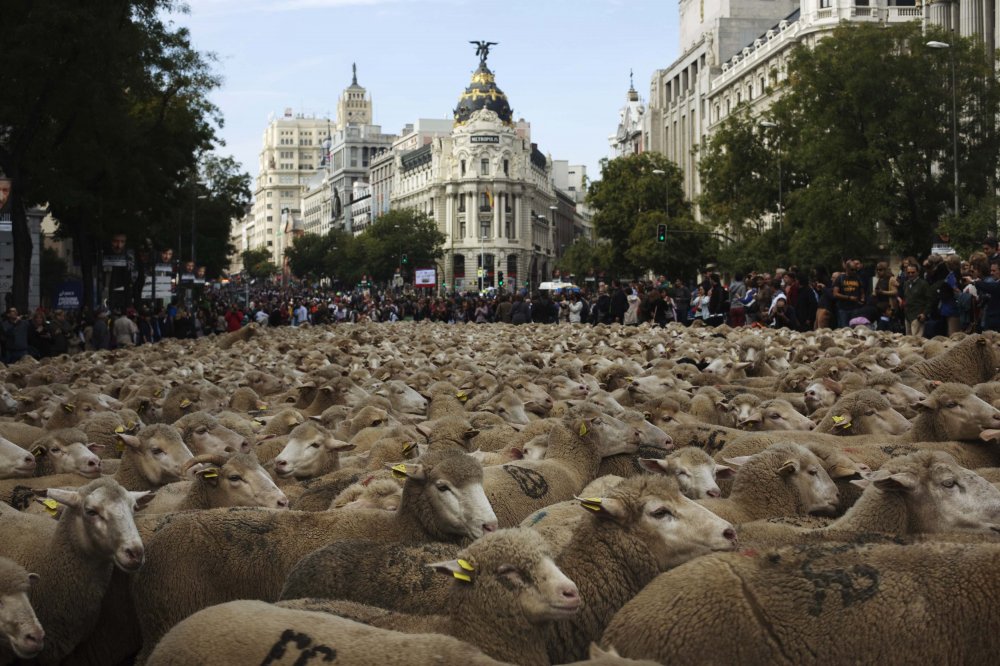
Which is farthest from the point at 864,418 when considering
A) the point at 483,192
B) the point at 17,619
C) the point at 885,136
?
the point at 483,192

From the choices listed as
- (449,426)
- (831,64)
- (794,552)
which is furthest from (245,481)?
(831,64)

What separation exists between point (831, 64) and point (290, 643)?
145 ft

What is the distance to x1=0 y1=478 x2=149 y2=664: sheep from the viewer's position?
5.72 meters

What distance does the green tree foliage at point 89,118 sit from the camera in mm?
22562

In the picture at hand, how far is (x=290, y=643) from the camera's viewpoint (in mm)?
3959

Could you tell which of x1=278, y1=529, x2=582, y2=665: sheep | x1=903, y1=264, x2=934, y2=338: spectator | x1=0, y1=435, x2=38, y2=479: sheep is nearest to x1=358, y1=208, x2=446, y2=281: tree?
x1=903, y1=264, x2=934, y2=338: spectator

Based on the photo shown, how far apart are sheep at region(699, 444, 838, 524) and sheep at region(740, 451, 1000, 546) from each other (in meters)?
0.61

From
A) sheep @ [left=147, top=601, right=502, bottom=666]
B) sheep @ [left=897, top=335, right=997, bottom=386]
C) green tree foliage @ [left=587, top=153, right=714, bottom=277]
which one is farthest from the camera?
green tree foliage @ [left=587, top=153, right=714, bottom=277]

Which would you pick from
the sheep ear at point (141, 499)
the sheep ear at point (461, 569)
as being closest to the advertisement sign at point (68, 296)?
the sheep ear at point (141, 499)

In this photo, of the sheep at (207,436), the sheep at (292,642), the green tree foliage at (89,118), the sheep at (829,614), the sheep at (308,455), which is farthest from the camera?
the green tree foliage at (89,118)

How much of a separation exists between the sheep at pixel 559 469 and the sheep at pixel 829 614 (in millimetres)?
2158

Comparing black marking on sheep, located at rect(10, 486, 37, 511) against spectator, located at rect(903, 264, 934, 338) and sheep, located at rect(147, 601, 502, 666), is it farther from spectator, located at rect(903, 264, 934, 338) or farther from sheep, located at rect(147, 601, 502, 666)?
spectator, located at rect(903, 264, 934, 338)

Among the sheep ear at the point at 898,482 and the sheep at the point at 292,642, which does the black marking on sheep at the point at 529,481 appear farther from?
the sheep at the point at 292,642

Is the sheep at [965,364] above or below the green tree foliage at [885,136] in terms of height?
below
